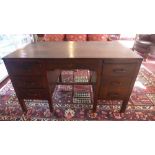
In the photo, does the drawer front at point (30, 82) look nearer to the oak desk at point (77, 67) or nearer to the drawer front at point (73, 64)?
the oak desk at point (77, 67)

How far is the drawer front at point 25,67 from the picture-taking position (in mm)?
1139

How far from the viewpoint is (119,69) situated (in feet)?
3.81

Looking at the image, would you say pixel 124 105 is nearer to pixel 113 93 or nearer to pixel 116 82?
pixel 113 93

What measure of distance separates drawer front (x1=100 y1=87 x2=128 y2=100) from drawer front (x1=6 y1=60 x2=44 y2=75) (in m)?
0.65

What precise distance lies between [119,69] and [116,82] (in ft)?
0.50

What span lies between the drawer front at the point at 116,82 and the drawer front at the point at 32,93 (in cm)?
61

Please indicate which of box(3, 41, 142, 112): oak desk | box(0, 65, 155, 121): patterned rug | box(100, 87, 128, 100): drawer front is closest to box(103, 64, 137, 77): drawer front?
box(3, 41, 142, 112): oak desk

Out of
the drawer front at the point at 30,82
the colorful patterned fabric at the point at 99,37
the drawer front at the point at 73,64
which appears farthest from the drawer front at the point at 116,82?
the colorful patterned fabric at the point at 99,37
